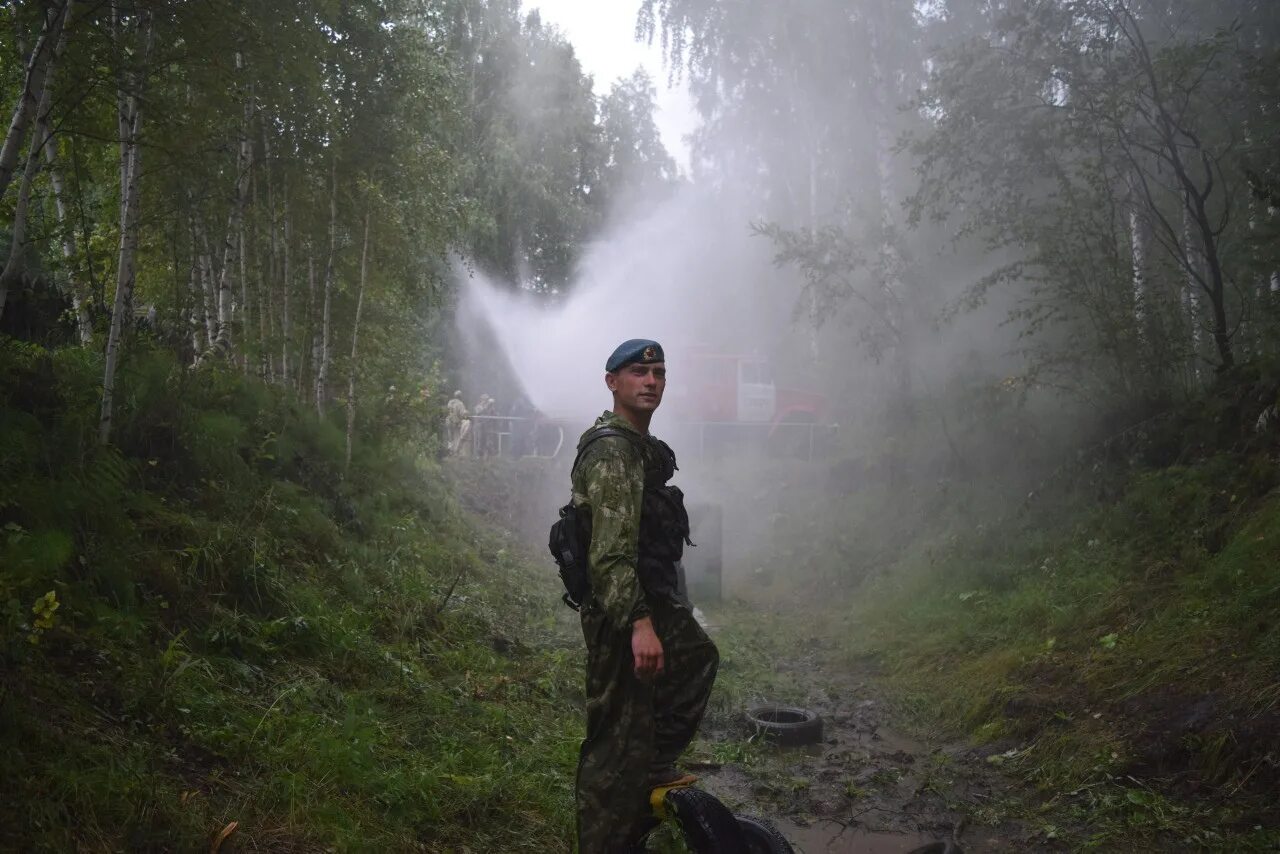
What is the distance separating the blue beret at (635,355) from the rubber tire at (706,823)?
1.54 metres

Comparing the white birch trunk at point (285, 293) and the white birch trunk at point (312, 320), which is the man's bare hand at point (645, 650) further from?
the white birch trunk at point (312, 320)

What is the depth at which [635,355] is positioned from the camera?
340 cm

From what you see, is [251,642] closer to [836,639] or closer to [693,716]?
[693,716]

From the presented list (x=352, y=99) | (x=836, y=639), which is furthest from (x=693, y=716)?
(x=352, y=99)

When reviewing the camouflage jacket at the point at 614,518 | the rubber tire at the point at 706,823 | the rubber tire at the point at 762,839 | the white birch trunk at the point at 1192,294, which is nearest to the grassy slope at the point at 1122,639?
the white birch trunk at the point at 1192,294

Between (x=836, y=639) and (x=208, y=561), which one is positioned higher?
(x=208, y=561)

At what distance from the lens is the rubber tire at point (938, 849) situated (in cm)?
412

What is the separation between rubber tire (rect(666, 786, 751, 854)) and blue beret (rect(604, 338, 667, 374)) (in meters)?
1.54

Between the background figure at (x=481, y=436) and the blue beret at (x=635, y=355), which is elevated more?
the blue beret at (x=635, y=355)

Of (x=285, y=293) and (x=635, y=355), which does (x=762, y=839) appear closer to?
(x=635, y=355)

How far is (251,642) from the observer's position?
14.7 feet

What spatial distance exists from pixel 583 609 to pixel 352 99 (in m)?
7.55

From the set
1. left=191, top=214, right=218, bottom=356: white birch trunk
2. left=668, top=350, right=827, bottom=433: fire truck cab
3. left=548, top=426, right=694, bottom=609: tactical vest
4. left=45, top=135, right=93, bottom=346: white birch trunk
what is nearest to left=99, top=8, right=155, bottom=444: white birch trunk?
left=45, top=135, right=93, bottom=346: white birch trunk

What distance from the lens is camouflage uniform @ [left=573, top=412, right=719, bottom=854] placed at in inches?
120
